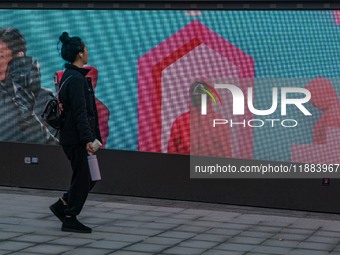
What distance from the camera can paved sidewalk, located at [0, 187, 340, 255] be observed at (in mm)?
7887

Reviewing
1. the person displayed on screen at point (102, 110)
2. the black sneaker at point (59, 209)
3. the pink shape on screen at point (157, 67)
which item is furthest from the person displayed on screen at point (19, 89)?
the black sneaker at point (59, 209)

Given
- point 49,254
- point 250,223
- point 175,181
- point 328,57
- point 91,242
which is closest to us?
point 49,254

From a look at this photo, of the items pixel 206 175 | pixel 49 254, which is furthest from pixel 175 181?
pixel 49 254

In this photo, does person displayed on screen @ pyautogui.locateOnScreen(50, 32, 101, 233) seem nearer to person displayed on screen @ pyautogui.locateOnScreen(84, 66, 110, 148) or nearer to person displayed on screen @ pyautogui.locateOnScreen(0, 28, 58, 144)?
person displayed on screen @ pyautogui.locateOnScreen(84, 66, 110, 148)

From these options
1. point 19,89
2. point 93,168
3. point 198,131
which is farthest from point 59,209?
point 19,89

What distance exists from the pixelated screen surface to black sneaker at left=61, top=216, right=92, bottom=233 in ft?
9.59

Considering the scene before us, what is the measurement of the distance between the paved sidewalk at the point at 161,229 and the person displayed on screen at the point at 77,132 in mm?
254

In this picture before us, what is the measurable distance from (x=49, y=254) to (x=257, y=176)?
4.09 meters

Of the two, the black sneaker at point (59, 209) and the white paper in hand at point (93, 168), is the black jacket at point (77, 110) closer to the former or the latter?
the white paper in hand at point (93, 168)

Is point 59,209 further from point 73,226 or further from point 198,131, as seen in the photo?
point 198,131

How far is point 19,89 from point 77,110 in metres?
3.71

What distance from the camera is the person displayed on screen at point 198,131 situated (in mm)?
11047

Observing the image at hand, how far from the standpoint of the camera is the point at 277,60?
10.8 m

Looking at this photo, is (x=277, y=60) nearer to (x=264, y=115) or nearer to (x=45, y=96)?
(x=264, y=115)
